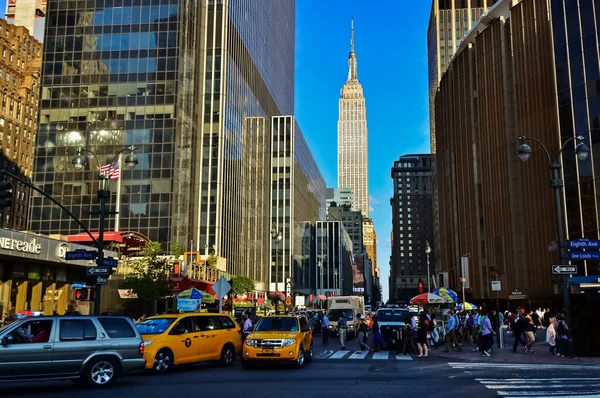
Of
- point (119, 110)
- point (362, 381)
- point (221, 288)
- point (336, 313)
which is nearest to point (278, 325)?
point (362, 381)

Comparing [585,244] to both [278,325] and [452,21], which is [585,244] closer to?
[278,325]

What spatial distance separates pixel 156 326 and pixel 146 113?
2070 inches

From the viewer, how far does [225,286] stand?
24.3 meters

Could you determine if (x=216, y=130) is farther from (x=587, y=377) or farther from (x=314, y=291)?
(x=314, y=291)

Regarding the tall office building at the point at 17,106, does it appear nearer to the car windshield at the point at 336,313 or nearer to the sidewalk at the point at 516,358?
the car windshield at the point at 336,313

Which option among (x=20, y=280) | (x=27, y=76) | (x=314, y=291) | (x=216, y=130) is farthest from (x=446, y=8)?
(x=20, y=280)

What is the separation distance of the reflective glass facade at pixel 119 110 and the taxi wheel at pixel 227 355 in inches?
1794

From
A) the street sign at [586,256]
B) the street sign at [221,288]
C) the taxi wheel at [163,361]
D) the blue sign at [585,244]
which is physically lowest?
the taxi wheel at [163,361]

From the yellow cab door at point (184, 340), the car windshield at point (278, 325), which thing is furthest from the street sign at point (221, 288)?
the yellow cab door at point (184, 340)

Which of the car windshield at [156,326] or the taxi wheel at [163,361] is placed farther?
the car windshield at [156,326]

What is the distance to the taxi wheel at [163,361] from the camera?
52.7ft

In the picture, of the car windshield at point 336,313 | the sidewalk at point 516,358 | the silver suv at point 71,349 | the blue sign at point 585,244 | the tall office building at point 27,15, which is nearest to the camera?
the silver suv at point 71,349

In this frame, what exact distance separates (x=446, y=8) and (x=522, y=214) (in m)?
93.5

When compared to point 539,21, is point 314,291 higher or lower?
lower
